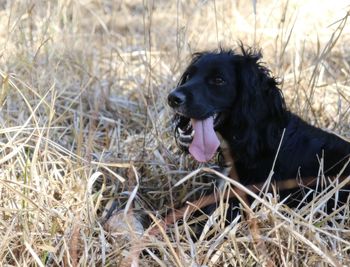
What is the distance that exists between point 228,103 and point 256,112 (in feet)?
0.54

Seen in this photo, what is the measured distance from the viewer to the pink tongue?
3.70 meters

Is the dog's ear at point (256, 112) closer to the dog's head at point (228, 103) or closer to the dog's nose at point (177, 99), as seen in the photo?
the dog's head at point (228, 103)

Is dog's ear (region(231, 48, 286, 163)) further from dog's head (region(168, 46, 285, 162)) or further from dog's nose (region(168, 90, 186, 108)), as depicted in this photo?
dog's nose (region(168, 90, 186, 108))

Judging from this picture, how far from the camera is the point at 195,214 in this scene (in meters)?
3.98

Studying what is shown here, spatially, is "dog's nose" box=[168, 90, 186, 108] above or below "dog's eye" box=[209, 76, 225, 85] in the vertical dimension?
below

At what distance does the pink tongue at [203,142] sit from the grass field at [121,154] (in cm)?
27

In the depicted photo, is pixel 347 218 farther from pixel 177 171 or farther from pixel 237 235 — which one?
pixel 177 171

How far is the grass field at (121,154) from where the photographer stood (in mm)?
3055

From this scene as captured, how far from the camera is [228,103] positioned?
3824 mm

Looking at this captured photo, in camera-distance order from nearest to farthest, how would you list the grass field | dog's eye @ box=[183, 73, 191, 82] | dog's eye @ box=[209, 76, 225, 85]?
the grass field < dog's eye @ box=[209, 76, 225, 85] < dog's eye @ box=[183, 73, 191, 82]

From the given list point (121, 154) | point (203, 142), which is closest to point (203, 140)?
point (203, 142)

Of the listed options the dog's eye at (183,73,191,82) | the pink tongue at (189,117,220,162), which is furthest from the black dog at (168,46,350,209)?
the dog's eye at (183,73,191,82)

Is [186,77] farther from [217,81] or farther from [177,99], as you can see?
[177,99]

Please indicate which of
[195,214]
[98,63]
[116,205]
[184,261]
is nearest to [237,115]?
[195,214]
